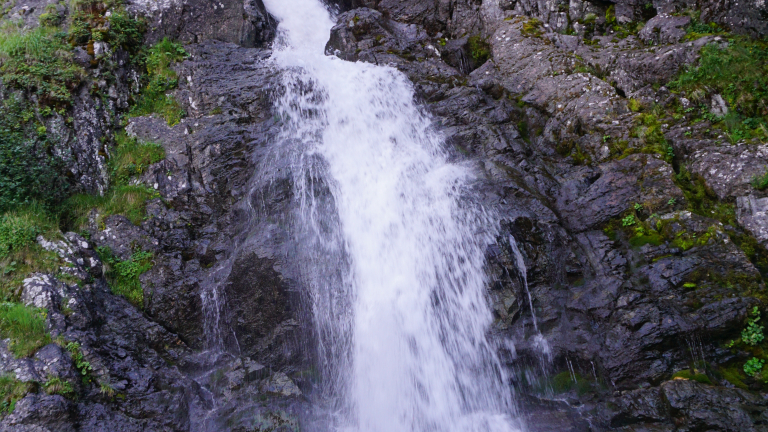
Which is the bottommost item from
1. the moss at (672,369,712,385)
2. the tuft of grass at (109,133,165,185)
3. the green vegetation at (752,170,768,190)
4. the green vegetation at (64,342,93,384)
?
the moss at (672,369,712,385)

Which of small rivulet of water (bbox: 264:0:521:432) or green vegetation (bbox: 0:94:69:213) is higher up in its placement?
green vegetation (bbox: 0:94:69:213)

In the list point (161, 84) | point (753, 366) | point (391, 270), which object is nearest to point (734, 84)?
point (753, 366)

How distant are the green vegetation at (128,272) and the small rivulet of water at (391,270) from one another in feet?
8.79

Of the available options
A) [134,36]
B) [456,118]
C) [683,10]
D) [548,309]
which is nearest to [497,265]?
[548,309]

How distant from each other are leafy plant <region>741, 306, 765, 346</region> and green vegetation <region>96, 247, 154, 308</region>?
892 cm

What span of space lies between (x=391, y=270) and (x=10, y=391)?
5221 millimetres

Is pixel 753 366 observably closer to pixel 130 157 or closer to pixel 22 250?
pixel 22 250

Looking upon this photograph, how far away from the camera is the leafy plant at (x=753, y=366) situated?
540 centimetres

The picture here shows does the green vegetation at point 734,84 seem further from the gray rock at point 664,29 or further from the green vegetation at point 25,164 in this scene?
the green vegetation at point 25,164

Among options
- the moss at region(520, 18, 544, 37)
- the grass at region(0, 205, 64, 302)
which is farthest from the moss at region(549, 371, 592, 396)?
the moss at region(520, 18, 544, 37)

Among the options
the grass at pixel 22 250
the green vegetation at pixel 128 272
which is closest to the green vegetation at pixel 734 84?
the green vegetation at pixel 128 272

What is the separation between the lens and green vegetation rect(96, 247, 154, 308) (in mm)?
6875

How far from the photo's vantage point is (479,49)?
12102 mm

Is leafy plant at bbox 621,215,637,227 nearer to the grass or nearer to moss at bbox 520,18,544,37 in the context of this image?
moss at bbox 520,18,544,37
